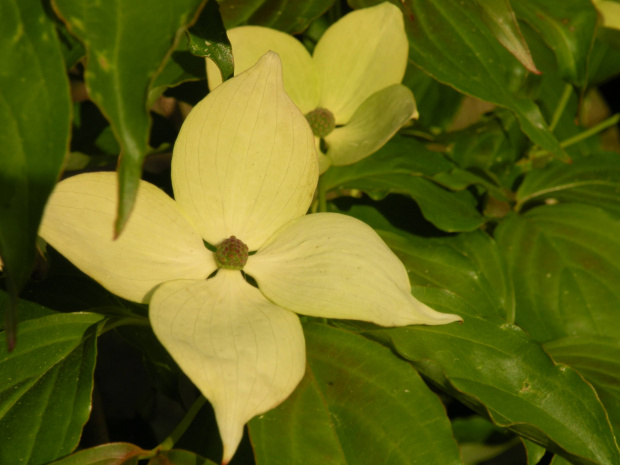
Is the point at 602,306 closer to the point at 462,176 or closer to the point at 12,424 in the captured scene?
the point at 462,176

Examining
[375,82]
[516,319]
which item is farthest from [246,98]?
[516,319]

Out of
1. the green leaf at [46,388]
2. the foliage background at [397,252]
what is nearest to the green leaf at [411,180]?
the foliage background at [397,252]

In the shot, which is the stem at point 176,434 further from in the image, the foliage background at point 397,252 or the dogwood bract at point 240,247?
the dogwood bract at point 240,247

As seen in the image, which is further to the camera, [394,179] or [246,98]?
[394,179]

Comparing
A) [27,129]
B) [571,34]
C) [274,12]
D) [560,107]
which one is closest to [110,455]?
[27,129]

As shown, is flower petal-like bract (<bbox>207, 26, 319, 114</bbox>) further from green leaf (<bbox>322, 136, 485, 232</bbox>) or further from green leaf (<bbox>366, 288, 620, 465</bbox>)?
green leaf (<bbox>366, 288, 620, 465</bbox>)

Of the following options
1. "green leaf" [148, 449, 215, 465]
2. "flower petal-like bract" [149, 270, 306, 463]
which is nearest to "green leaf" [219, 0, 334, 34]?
"flower petal-like bract" [149, 270, 306, 463]
